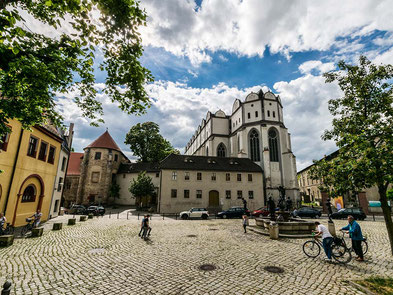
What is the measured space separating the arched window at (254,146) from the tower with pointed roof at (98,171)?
104 ft

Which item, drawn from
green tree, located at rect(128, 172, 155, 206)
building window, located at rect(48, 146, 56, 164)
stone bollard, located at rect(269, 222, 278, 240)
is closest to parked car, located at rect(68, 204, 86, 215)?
green tree, located at rect(128, 172, 155, 206)

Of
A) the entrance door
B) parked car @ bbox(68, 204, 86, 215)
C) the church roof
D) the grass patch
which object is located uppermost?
the church roof

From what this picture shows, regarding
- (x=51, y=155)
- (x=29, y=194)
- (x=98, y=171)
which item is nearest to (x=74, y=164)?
A: (x=98, y=171)

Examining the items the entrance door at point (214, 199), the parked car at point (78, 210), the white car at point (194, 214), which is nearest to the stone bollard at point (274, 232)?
the white car at point (194, 214)

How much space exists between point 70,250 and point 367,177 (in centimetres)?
1427

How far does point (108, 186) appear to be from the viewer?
41.3 metres

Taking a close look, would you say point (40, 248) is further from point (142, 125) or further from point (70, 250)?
point (142, 125)

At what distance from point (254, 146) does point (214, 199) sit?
18.8 metres

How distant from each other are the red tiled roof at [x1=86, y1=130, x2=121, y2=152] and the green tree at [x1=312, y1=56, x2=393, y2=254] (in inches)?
1697

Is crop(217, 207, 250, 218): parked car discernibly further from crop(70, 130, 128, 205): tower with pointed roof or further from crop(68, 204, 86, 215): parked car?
crop(70, 130, 128, 205): tower with pointed roof

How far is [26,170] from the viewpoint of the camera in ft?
54.3

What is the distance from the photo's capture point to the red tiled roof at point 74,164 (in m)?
42.9

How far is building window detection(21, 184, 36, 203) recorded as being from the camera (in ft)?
55.9

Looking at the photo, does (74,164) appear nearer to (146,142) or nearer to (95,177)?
(95,177)
